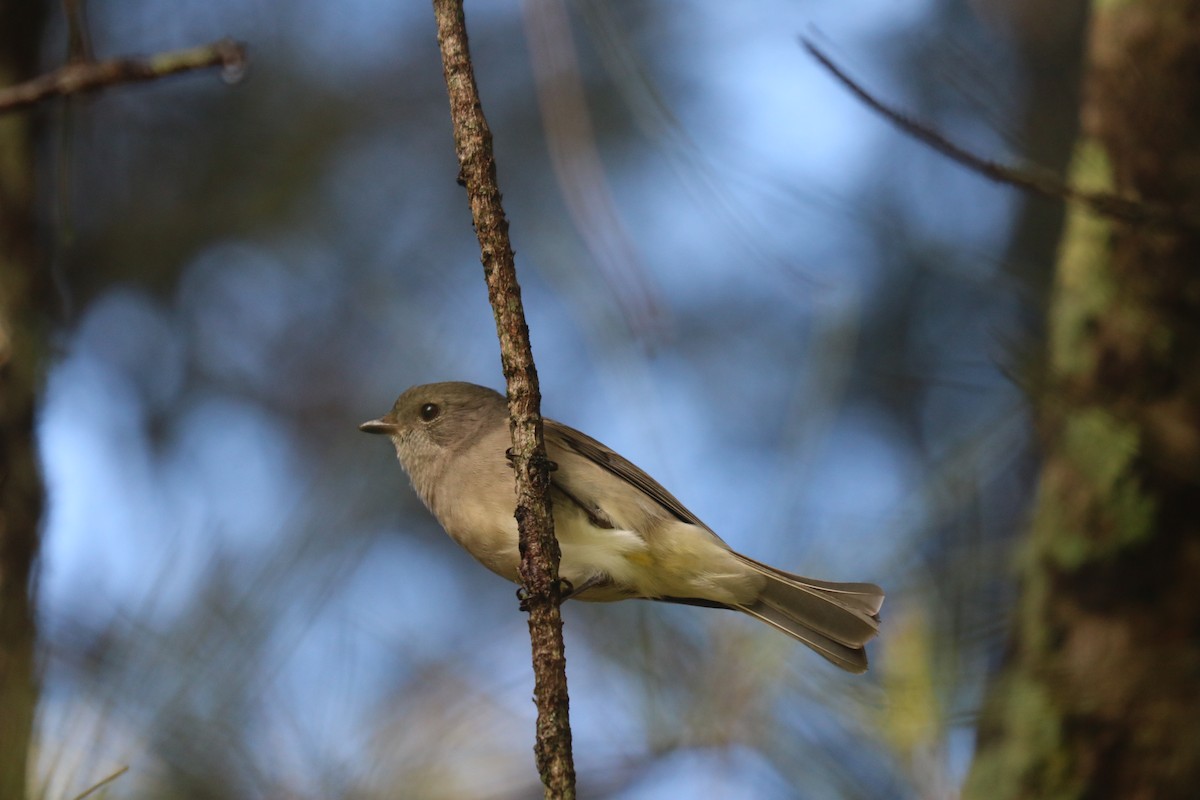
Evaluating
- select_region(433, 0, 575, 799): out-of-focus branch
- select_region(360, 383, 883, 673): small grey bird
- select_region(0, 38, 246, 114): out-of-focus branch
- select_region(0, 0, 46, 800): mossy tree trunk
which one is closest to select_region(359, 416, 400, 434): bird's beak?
select_region(360, 383, 883, 673): small grey bird

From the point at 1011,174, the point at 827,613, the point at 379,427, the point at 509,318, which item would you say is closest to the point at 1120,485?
the point at 827,613

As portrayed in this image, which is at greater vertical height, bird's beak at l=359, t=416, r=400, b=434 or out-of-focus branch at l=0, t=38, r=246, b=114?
bird's beak at l=359, t=416, r=400, b=434

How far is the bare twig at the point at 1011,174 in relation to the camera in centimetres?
255

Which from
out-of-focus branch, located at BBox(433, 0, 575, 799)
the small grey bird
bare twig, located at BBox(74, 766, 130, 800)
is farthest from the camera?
the small grey bird

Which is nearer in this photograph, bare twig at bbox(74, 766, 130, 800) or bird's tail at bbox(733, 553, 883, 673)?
bare twig at bbox(74, 766, 130, 800)

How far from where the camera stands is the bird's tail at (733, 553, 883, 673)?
11.4 feet

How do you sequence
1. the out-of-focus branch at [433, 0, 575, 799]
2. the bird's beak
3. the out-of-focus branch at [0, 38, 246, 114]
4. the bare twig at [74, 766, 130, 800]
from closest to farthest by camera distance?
1. the bare twig at [74, 766, 130, 800]
2. the out-of-focus branch at [0, 38, 246, 114]
3. the out-of-focus branch at [433, 0, 575, 799]
4. the bird's beak

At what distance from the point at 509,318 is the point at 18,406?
1.21 m

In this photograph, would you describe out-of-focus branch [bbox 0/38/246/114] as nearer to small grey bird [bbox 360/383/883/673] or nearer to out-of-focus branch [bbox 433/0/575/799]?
out-of-focus branch [bbox 433/0/575/799]

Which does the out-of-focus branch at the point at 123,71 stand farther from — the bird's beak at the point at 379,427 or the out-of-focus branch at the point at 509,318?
the bird's beak at the point at 379,427

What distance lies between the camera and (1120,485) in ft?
12.3

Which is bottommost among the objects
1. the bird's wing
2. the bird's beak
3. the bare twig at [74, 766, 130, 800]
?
the bare twig at [74, 766, 130, 800]

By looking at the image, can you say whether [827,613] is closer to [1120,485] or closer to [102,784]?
[1120,485]

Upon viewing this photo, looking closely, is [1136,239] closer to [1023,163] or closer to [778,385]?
[1023,163]
